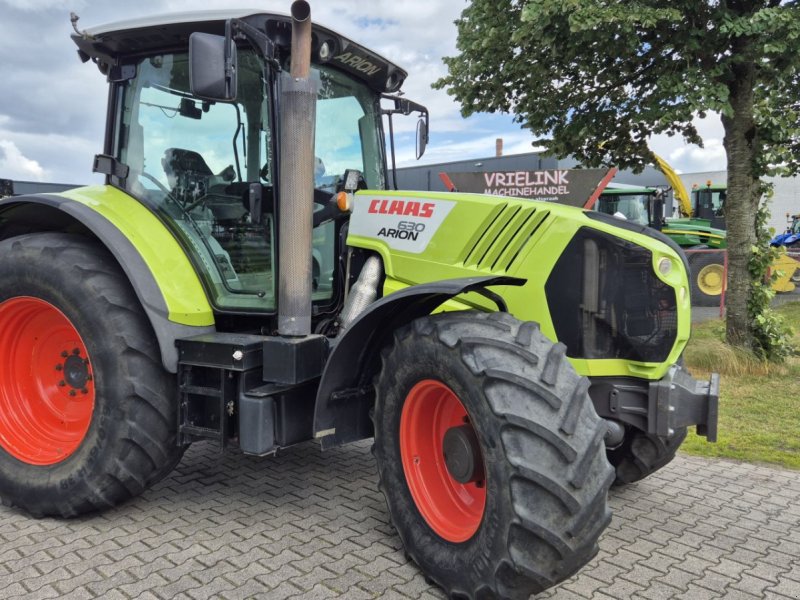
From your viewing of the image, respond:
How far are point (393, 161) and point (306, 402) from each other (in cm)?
180

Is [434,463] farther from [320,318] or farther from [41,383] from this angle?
[41,383]

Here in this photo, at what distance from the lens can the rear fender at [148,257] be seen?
3.17 m

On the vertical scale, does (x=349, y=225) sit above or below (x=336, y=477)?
above

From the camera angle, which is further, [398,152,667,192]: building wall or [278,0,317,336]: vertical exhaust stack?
[398,152,667,192]: building wall

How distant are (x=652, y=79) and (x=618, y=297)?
5.08 meters

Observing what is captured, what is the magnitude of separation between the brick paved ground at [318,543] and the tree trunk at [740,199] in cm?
336

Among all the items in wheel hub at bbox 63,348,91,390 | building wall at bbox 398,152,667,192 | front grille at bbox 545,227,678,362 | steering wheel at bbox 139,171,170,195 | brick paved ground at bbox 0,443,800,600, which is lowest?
brick paved ground at bbox 0,443,800,600

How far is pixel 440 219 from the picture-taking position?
311 cm

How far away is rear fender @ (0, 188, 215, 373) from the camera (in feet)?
10.4

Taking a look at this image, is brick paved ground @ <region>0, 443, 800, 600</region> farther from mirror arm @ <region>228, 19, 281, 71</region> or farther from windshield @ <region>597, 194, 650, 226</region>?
windshield @ <region>597, 194, 650, 226</region>

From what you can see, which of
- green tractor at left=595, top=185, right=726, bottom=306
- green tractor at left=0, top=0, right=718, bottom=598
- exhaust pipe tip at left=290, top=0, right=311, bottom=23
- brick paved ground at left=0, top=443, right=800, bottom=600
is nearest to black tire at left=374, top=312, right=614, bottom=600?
green tractor at left=0, top=0, right=718, bottom=598

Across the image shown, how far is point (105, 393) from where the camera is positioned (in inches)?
124

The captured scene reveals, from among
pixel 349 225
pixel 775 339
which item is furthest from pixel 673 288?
pixel 775 339

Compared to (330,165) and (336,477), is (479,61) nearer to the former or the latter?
(330,165)
